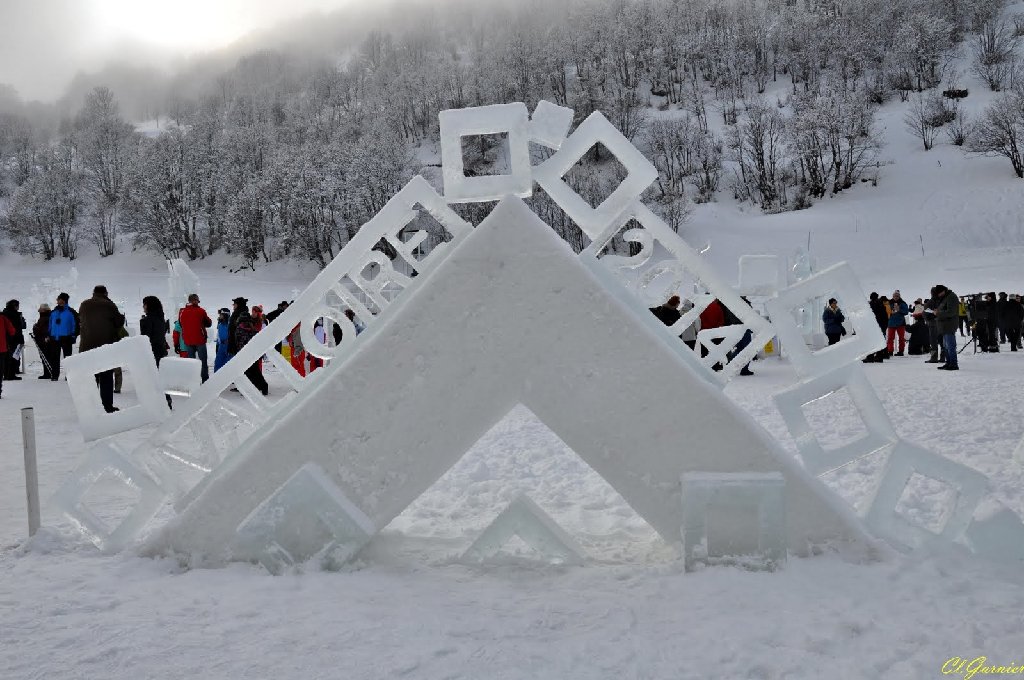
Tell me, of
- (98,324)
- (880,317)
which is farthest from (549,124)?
(880,317)

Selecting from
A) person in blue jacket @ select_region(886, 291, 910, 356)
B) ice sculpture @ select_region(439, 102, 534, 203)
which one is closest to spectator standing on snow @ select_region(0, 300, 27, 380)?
ice sculpture @ select_region(439, 102, 534, 203)

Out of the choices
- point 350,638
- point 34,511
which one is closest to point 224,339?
point 34,511

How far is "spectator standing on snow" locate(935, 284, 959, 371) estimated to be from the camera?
1192 cm

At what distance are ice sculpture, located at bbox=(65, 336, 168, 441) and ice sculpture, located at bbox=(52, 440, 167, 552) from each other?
12cm

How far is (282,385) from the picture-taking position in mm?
13047

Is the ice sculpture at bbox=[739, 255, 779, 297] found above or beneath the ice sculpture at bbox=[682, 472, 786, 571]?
above

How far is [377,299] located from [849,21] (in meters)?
67.8

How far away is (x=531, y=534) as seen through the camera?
3420mm

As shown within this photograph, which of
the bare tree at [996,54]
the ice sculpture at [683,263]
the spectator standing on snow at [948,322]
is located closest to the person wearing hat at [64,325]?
the ice sculpture at [683,263]

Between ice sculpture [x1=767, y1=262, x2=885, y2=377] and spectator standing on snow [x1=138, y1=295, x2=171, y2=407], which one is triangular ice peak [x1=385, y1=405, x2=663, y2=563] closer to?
ice sculpture [x1=767, y1=262, x2=885, y2=377]

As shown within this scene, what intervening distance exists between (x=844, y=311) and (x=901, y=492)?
874mm

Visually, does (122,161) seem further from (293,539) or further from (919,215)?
(293,539)

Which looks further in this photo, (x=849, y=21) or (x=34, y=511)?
(x=849, y=21)

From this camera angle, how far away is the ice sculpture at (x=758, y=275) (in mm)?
12547
